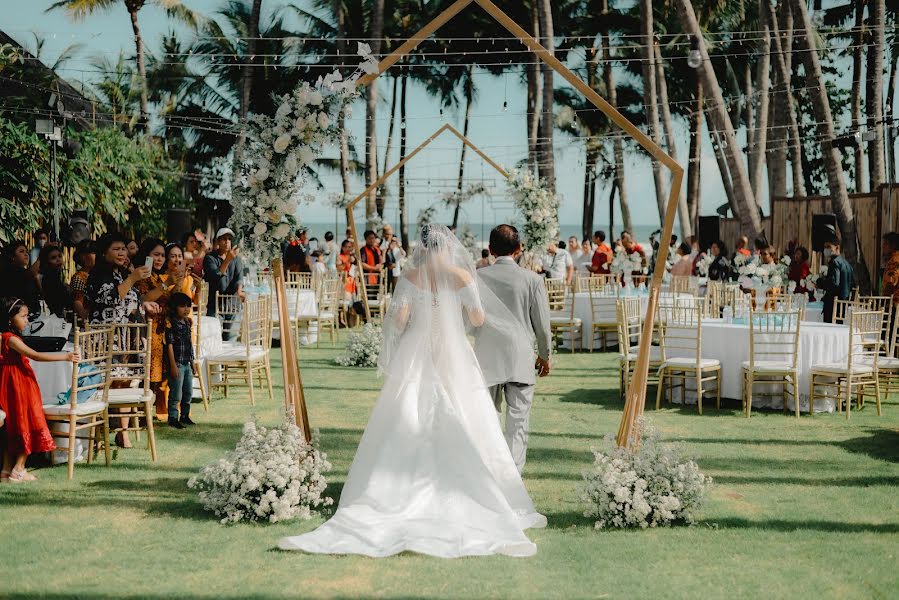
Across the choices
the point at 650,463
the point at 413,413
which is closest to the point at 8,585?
the point at 413,413

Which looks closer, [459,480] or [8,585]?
[8,585]

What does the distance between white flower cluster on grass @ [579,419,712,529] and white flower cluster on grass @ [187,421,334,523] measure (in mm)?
1612

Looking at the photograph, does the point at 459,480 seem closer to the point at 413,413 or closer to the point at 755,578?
the point at 413,413

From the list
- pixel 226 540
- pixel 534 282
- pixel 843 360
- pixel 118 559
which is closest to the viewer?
pixel 118 559

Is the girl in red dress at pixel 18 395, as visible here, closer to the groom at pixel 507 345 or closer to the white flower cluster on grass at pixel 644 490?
the groom at pixel 507 345

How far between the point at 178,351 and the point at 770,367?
18.6 ft

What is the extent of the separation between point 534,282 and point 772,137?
26372 millimetres

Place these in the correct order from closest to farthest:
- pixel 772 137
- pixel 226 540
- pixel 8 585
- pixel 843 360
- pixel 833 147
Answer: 1. pixel 8 585
2. pixel 226 540
3. pixel 843 360
4. pixel 833 147
5. pixel 772 137

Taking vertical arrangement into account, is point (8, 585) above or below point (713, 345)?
below

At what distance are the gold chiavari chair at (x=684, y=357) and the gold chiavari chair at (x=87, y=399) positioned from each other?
539cm

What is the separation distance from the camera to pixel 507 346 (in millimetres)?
6371

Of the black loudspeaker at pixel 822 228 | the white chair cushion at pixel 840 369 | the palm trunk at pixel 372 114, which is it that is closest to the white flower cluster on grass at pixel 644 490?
the white chair cushion at pixel 840 369

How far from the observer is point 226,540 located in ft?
17.6

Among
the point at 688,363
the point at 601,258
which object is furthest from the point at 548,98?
the point at 688,363
